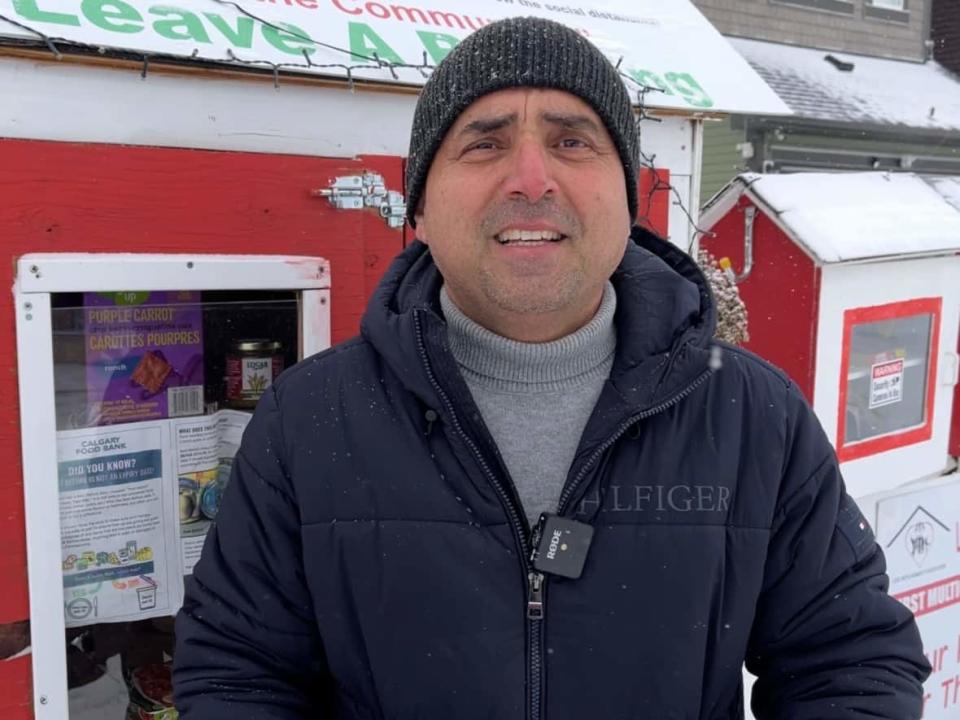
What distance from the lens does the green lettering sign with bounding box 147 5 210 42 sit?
1894 millimetres

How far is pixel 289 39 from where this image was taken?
6.71 ft

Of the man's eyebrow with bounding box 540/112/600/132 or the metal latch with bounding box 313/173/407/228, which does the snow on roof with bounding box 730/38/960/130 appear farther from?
Answer: the man's eyebrow with bounding box 540/112/600/132

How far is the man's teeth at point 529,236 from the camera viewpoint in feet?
5.01

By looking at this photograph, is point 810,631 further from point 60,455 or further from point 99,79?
point 99,79

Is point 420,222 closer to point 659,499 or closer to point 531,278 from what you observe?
point 531,278

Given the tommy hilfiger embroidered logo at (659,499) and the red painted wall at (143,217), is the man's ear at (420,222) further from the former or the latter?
the tommy hilfiger embroidered logo at (659,499)

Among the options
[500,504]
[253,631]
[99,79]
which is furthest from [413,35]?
[253,631]

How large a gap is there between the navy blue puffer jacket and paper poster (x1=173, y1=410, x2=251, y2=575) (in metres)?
0.60

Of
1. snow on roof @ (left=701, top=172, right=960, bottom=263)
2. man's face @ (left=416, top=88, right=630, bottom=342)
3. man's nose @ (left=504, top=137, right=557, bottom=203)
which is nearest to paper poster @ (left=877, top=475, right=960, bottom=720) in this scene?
snow on roof @ (left=701, top=172, right=960, bottom=263)

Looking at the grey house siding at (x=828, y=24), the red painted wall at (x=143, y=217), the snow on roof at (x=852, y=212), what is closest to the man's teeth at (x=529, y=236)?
Answer: the red painted wall at (x=143, y=217)

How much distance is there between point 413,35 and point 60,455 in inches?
53.8

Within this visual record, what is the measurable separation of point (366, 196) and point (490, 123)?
64 centimetres

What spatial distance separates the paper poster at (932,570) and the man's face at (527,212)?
256 cm

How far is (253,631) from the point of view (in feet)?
4.70
